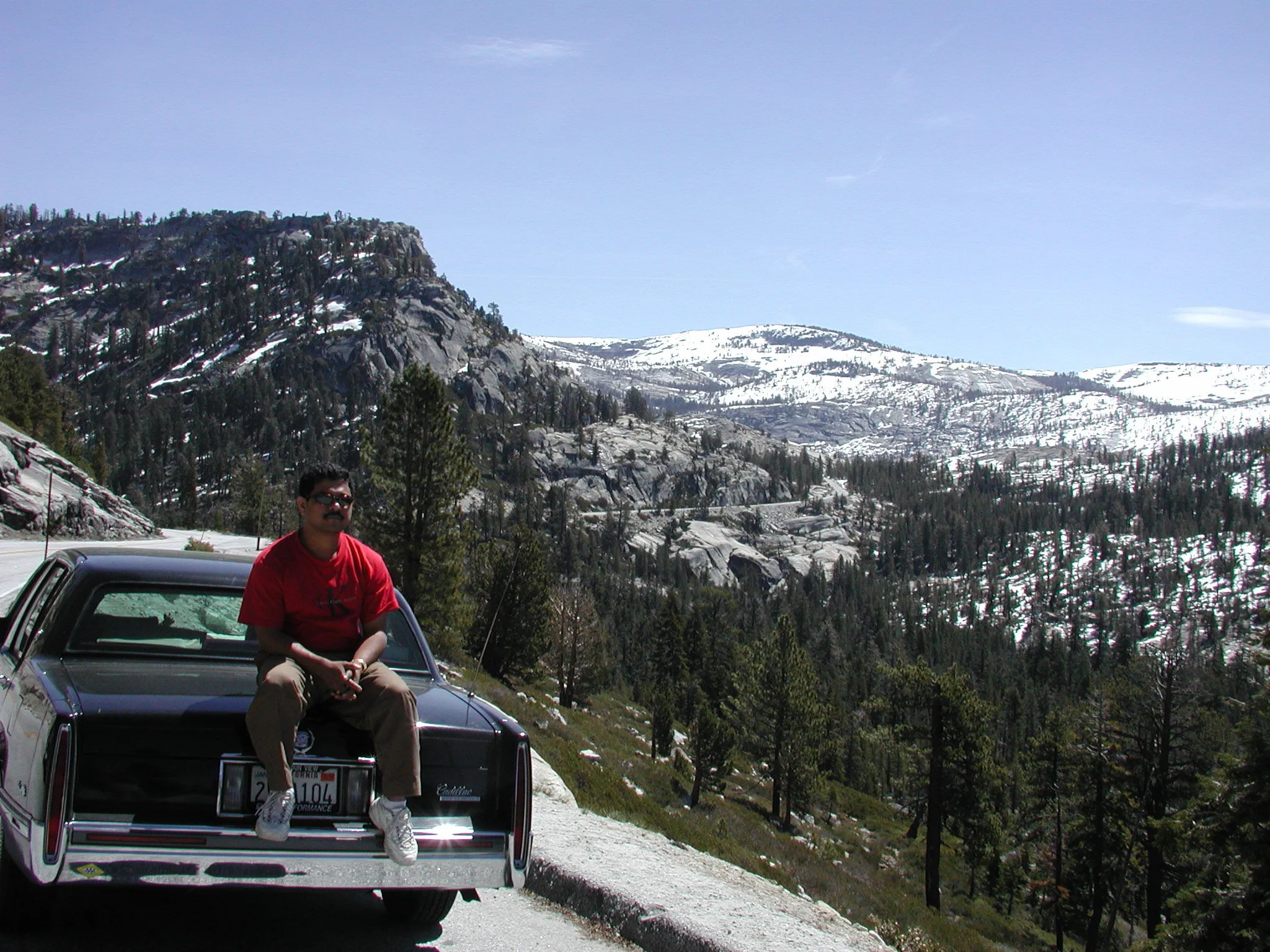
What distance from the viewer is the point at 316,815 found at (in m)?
4.05

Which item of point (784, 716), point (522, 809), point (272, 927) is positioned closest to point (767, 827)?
point (784, 716)

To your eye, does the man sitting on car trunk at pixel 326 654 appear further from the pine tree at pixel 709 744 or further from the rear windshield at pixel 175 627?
the pine tree at pixel 709 744

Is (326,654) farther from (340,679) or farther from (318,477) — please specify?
(318,477)

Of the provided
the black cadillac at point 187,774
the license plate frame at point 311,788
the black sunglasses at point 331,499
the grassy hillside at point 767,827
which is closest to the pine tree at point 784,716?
the grassy hillside at point 767,827

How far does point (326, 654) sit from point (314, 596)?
0.29 meters

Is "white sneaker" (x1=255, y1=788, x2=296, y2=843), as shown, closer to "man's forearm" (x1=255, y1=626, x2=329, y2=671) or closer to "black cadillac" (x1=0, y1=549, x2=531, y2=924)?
"black cadillac" (x1=0, y1=549, x2=531, y2=924)

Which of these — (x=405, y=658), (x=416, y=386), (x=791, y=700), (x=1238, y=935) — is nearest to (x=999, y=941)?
(x=791, y=700)

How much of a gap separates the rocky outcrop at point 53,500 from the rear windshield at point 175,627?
111 ft

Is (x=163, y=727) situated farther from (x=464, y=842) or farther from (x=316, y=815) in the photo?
(x=464, y=842)

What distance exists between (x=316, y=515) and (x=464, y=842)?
1.74 meters

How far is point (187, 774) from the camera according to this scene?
3.89 m

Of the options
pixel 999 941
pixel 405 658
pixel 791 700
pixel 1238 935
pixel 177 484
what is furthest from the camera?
pixel 177 484

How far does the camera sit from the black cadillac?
3719 mm

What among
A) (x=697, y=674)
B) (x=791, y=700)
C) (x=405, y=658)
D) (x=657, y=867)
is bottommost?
(x=697, y=674)
